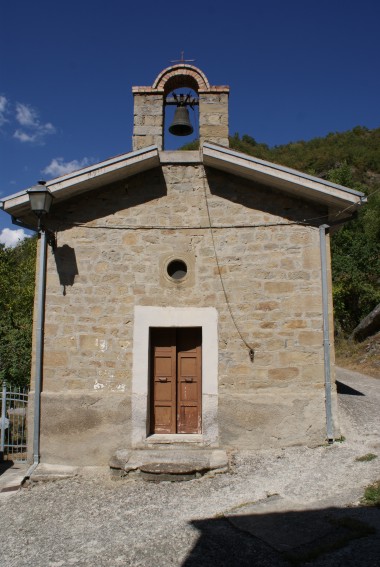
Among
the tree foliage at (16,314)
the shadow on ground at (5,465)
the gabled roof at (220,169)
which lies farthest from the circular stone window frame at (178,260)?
the tree foliage at (16,314)

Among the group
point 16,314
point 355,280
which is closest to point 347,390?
point 355,280

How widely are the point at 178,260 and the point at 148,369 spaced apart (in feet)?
5.90

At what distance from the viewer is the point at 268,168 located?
259 inches

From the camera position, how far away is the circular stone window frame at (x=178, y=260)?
6973 millimetres

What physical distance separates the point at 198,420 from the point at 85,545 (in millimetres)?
3002

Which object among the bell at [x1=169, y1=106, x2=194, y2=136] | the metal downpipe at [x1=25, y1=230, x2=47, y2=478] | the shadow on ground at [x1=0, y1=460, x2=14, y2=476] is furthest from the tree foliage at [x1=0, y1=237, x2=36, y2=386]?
the bell at [x1=169, y1=106, x2=194, y2=136]

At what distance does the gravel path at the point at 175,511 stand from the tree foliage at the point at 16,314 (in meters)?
5.99

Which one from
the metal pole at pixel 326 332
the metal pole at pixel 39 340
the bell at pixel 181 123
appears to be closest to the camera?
the metal pole at pixel 326 332

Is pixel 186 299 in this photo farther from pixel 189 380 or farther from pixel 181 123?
pixel 181 123

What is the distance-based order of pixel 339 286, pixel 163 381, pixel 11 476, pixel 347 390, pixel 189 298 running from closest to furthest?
pixel 11 476 → pixel 189 298 → pixel 163 381 → pixel 347 390 → pixel 339 286

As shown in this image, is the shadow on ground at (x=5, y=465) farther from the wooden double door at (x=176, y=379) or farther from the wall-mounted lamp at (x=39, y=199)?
the wall-mounted lamp at (x=39, y=199)

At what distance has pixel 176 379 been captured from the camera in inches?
278

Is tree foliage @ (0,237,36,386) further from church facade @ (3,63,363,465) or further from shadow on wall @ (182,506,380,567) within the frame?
shadow on wall @ (182,506,380,567)

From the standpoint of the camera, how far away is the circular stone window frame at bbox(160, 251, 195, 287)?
697 cm
